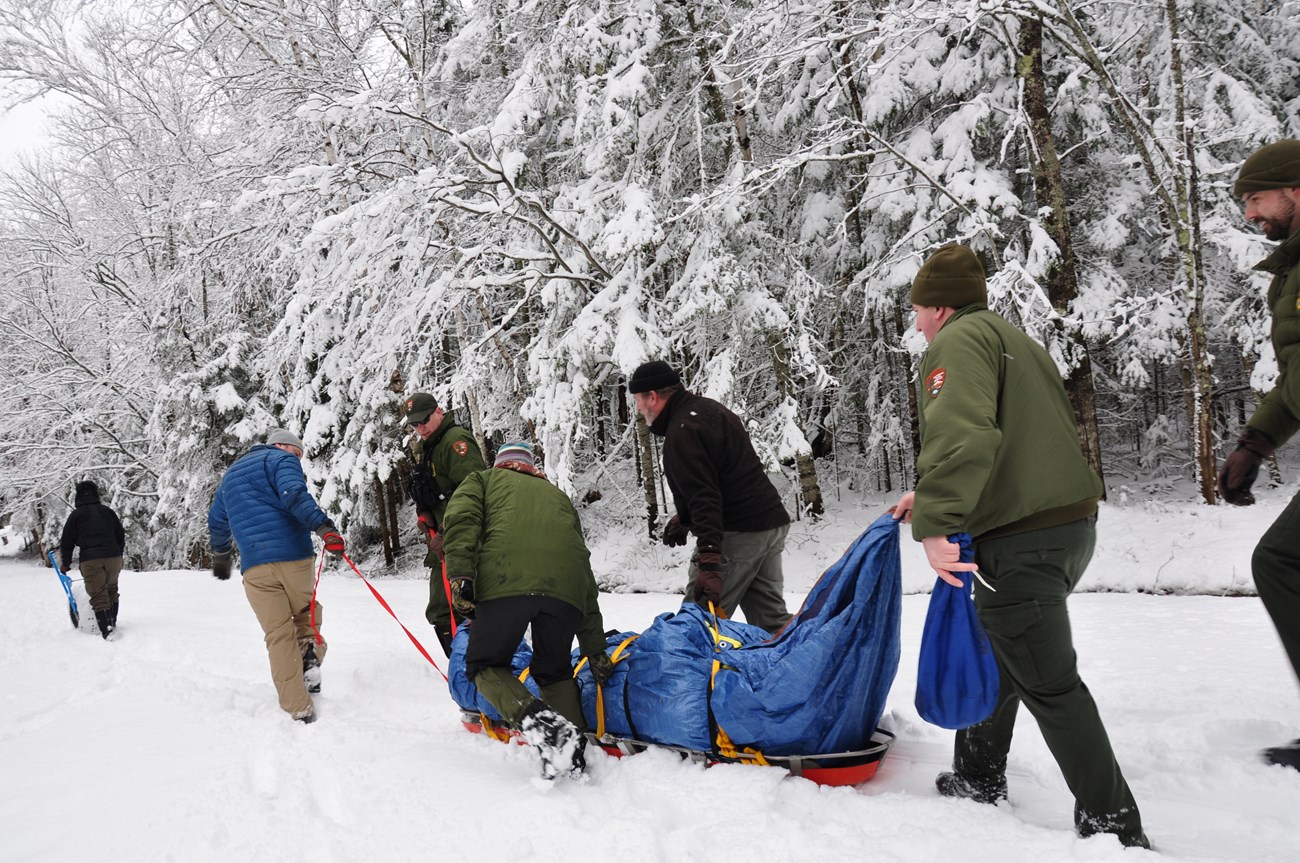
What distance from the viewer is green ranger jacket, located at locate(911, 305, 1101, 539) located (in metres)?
2.34

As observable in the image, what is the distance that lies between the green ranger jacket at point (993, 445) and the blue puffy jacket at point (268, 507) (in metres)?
4.09

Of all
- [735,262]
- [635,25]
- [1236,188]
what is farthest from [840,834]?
[635,25]

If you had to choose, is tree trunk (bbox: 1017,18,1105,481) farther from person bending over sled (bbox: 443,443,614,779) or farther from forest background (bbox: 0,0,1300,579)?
person bending over sled (bbox: 443,443,614,779)

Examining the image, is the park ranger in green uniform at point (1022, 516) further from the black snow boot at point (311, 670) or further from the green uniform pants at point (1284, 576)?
the black snow boot at point (311, 670)

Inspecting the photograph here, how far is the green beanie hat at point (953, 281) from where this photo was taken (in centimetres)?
273

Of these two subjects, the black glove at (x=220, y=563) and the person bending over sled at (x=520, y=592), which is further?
the black glove at (x=220, y=563)

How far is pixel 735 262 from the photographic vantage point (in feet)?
32.2

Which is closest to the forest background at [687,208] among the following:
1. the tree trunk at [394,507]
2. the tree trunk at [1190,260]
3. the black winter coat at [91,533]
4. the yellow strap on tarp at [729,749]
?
the tree trunk at [1190,260]

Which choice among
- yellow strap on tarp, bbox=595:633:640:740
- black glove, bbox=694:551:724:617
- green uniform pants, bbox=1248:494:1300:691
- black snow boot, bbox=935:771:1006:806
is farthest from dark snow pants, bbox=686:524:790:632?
green uniform pants, bbox=1248:494:1300:691

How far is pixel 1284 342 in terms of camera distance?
2.83 meters

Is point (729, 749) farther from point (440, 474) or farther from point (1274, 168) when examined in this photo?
point (1274, 168)

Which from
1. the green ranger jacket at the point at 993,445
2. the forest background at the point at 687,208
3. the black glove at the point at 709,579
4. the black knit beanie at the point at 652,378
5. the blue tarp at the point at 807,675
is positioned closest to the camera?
the green ranger jacket at the point at 993,445

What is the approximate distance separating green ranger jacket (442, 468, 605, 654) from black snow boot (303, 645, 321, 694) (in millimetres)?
2443

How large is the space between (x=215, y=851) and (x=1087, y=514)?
3.24 metres
